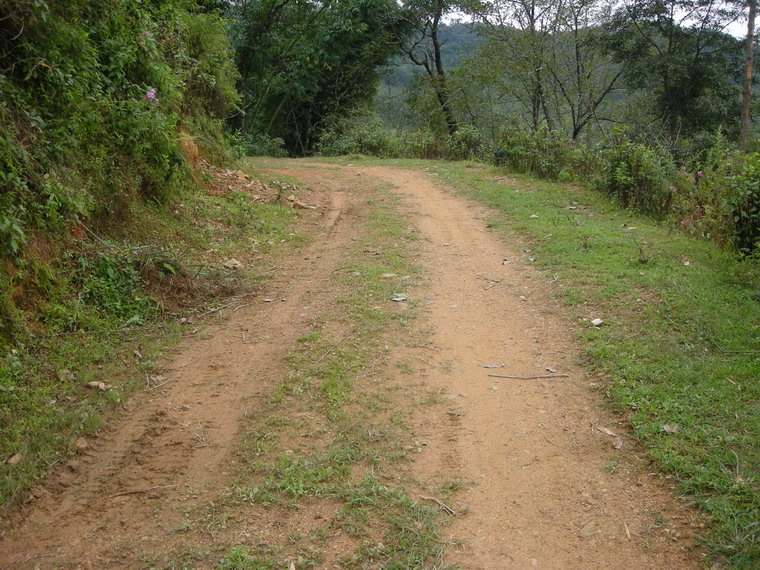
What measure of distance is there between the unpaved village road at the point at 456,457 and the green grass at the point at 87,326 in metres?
0.19

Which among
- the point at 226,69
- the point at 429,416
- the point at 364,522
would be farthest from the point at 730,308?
the point at 226,69

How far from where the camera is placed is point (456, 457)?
3416 mm

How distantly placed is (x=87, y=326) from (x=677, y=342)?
4.71 metres

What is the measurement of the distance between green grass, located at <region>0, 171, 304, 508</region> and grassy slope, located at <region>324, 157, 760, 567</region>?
3.46 m

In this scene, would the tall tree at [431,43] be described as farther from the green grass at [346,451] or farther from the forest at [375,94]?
the green grass at [346,451]

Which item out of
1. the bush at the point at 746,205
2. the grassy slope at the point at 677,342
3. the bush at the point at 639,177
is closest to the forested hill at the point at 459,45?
the bush at the point at 639,177

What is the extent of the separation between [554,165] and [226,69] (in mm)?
6807

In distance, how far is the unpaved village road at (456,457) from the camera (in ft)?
9.18

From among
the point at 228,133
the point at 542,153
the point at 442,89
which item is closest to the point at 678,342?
the point at 542,153

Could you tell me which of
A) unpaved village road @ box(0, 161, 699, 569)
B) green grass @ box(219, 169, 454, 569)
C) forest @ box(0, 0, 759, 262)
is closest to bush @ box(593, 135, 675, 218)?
forest @ box(0, 0, 759, 262)

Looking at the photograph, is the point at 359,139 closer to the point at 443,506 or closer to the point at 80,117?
the point at 80,117

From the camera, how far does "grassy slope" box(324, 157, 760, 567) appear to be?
120 inches

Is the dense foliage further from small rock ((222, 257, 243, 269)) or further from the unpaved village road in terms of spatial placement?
the unpaved village road

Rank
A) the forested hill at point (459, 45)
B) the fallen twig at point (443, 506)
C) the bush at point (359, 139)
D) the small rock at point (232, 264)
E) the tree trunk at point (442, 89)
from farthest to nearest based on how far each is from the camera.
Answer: the tree trunk at point (442, 89)
the forested hill at point (459, 45)
the bush at point (359, 139)
the small rock at point (232, 264)
the fallen twig at point (443, 506)
